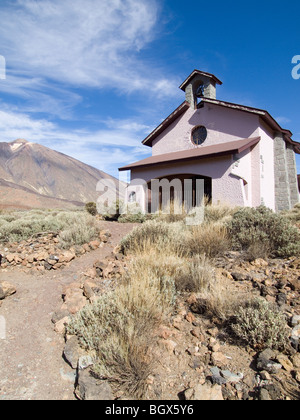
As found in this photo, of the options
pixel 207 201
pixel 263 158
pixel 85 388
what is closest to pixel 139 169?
pixel 207 201

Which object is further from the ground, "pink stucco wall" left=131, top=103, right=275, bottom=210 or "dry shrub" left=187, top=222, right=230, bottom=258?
"pink stucco wall" left=131, top=103, right=275, bottom=210

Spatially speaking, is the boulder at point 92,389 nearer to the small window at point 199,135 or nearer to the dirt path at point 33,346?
the dirt path at point 33,346

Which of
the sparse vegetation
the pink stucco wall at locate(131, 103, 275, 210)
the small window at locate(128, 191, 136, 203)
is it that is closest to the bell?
the pink stucco wall at locate(131, 103, 275, 210)

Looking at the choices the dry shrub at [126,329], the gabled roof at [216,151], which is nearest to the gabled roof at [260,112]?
the gabled roof at [216,151]

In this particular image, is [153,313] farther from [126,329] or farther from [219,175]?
[219,175]

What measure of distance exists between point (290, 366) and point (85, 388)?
6.49 feet

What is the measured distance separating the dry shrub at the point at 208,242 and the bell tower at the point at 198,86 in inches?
458

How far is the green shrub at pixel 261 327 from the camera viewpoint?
2.86 m

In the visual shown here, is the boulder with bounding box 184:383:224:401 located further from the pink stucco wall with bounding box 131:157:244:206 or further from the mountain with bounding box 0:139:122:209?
the mountain with bounding box 0:139:122:209

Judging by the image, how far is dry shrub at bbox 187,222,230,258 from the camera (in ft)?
18.4

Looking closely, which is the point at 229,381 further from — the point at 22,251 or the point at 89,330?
the point at 22,251

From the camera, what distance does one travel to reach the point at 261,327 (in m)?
2.92

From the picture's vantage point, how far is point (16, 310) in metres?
4.21

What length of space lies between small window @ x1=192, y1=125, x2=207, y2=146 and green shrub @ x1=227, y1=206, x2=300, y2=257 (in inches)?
373
